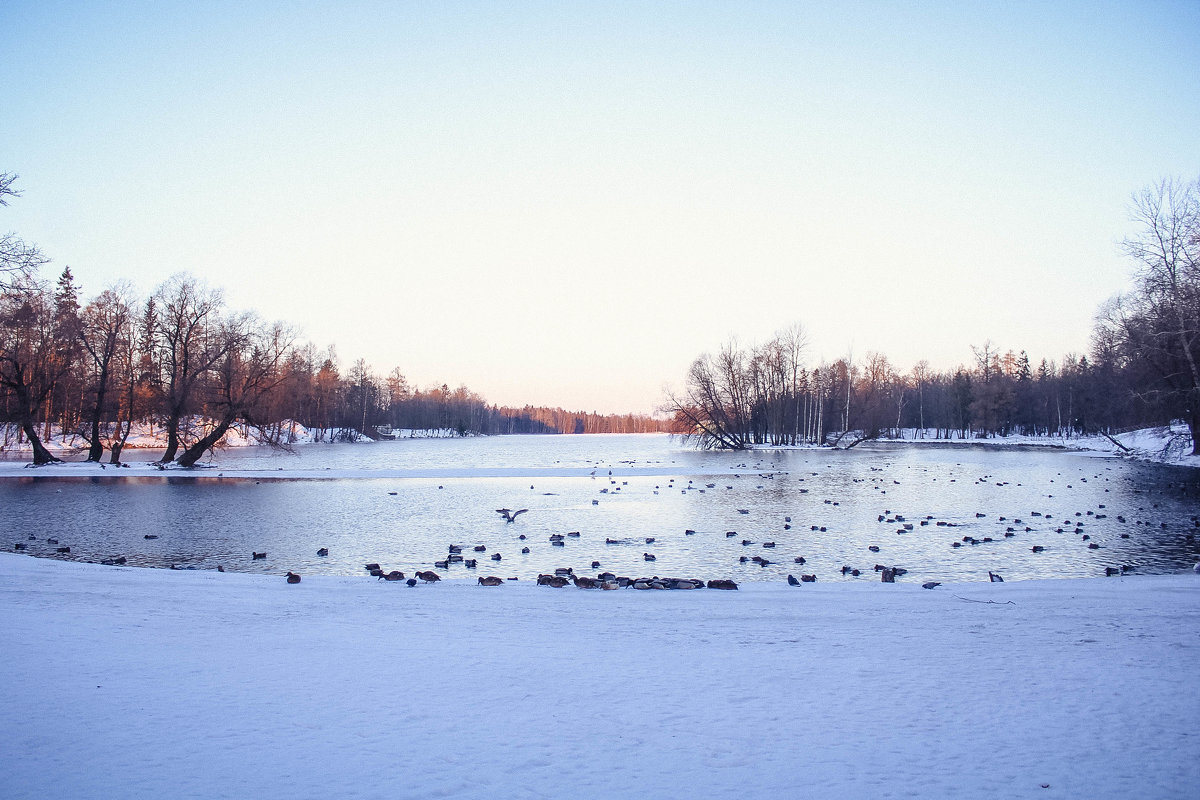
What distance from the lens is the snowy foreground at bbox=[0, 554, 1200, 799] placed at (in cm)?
458

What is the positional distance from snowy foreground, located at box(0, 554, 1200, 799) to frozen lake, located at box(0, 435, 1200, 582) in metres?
4.37

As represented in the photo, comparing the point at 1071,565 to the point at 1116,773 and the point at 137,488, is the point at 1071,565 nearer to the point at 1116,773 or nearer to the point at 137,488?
the point at 1116,773

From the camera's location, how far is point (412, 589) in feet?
35.0

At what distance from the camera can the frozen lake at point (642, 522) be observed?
14.5m

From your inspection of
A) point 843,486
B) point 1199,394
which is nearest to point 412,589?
point 843,486

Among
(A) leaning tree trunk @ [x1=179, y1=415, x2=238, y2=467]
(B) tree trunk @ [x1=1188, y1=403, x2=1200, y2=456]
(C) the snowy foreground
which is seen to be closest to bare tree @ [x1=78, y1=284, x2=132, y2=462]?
(A) leaning tree trunk @ [x1=179, y1=415, x2=238, y2=467]

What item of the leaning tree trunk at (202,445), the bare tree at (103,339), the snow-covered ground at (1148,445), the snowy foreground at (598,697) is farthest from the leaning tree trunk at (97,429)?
the snow-covered ground at (1148,445)

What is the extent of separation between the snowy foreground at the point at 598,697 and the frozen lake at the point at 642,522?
14.3 feet

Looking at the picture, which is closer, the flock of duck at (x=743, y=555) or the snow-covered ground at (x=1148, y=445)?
the flock of duck at (x=743, y=555)

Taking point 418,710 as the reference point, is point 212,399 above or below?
above

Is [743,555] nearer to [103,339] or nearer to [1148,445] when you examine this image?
[103,339]

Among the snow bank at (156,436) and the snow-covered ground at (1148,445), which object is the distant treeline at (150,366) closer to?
the snow bank at (156,436)

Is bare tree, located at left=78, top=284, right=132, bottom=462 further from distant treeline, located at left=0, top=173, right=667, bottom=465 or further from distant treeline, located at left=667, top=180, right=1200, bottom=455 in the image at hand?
distant treeline, located at left=667, top=180, right=1200, bottom=455

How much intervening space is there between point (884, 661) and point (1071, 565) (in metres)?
9.93
